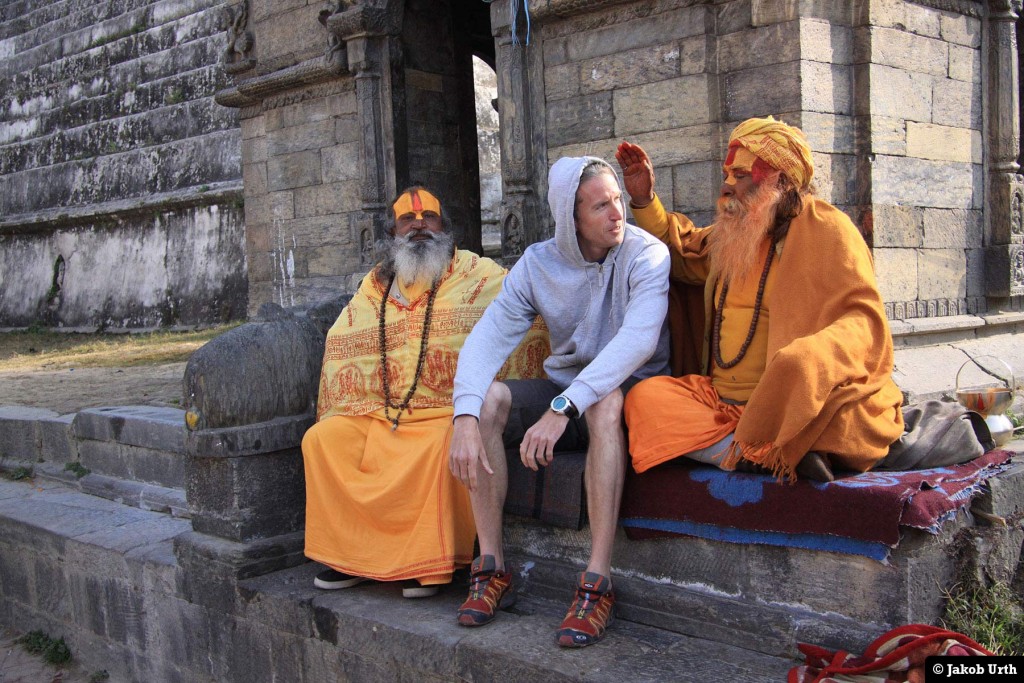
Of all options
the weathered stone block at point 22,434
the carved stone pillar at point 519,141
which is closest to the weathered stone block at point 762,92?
the carved stone pillar at point 519,141

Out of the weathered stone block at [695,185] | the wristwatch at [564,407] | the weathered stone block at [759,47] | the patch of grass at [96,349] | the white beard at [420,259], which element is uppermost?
the weathered stone block at [759,47]

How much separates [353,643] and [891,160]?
14.4 ft

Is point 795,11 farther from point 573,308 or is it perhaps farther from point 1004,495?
point 1004,495

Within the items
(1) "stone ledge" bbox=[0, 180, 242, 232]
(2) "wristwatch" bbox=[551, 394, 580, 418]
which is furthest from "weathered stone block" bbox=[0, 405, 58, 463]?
(1) "stone ledge" bbox=[0, 180, 242, 232]

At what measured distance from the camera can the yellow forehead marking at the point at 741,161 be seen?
3.34 meters

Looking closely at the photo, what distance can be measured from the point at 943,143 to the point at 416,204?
3893 millimetres

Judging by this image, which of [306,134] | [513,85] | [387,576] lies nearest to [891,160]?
[513,85]

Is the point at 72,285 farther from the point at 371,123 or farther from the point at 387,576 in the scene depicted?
the point at 387,576

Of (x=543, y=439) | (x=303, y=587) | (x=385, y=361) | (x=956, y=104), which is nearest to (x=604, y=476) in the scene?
(x=543, y=439)

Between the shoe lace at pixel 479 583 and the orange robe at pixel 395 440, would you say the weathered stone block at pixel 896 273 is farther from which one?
the shoe lace at pixel 479 583

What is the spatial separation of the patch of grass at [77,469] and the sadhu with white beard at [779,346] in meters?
4.94

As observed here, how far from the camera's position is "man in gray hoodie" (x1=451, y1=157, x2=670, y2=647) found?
326 cm

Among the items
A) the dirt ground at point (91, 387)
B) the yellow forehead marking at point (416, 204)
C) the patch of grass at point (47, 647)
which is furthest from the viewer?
the dirt ground at point (91, 387)

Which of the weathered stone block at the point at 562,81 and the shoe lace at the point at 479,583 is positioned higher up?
the weathered stone block at the point at 562,81
